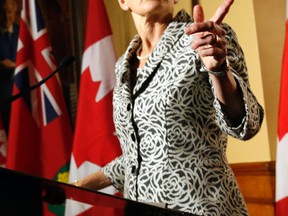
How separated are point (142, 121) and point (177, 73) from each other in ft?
0.48

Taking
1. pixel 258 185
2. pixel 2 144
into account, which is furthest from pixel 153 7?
pixel 2 144

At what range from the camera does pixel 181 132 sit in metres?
1.20

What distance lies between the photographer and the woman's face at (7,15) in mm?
3539

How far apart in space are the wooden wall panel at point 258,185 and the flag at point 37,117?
106cm

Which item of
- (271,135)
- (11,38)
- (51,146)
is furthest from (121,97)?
(11,38)

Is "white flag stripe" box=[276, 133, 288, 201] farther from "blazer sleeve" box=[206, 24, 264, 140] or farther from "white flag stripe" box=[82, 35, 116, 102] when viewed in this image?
"white flag stripe" box=[82, 35, 116, 102]

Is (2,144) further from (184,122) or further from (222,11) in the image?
(222,11)

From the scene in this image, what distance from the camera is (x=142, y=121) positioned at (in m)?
1.25

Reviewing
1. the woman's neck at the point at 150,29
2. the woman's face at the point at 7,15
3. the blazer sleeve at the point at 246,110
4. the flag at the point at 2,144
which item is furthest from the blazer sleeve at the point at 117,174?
the woman's face at the point at 7,15

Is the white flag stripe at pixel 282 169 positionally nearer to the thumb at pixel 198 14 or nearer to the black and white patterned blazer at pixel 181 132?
the black and white patterned blazer at pixel 181 132

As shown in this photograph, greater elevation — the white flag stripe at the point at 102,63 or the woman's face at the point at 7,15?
the woman's face at the point at 7,15

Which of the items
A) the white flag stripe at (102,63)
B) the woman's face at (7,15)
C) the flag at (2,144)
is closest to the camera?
the white flag stripe at (102,63)

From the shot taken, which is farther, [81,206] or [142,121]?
[142,121]

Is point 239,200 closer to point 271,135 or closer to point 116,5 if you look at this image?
point 271,135
